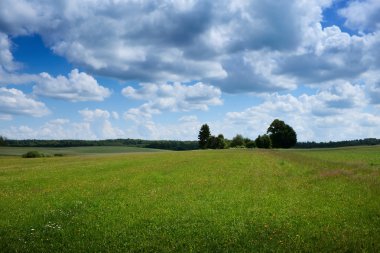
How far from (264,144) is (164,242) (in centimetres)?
14348

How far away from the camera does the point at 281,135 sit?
15462 cm

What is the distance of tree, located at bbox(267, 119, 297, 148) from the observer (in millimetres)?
153750

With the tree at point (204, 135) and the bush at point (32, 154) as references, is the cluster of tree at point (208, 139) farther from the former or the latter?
the bush at point (32, 154)

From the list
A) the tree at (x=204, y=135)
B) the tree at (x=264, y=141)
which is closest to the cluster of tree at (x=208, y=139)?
the tree at (x=204, y=135)

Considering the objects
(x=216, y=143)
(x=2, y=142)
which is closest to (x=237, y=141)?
(x=216, y=143)

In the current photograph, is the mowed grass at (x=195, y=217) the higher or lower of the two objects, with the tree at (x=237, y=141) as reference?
lower

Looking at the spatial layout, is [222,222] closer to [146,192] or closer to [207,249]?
[207,249]

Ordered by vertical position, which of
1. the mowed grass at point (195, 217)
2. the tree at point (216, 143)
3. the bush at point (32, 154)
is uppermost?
the tree at point (216, 143)

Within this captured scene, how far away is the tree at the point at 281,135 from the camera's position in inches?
6053

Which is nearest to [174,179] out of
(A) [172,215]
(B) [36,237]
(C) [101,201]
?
(C) [101,201]

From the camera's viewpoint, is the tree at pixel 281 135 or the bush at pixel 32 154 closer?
the bush at pixel 32 154

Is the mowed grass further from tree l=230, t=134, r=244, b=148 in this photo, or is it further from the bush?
tree l=230, t=134, r=244, b=148

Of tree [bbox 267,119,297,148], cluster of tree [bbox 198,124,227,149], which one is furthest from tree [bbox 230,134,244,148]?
tree [bbox 267,119,297,148]

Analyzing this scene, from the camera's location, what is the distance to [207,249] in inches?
515
